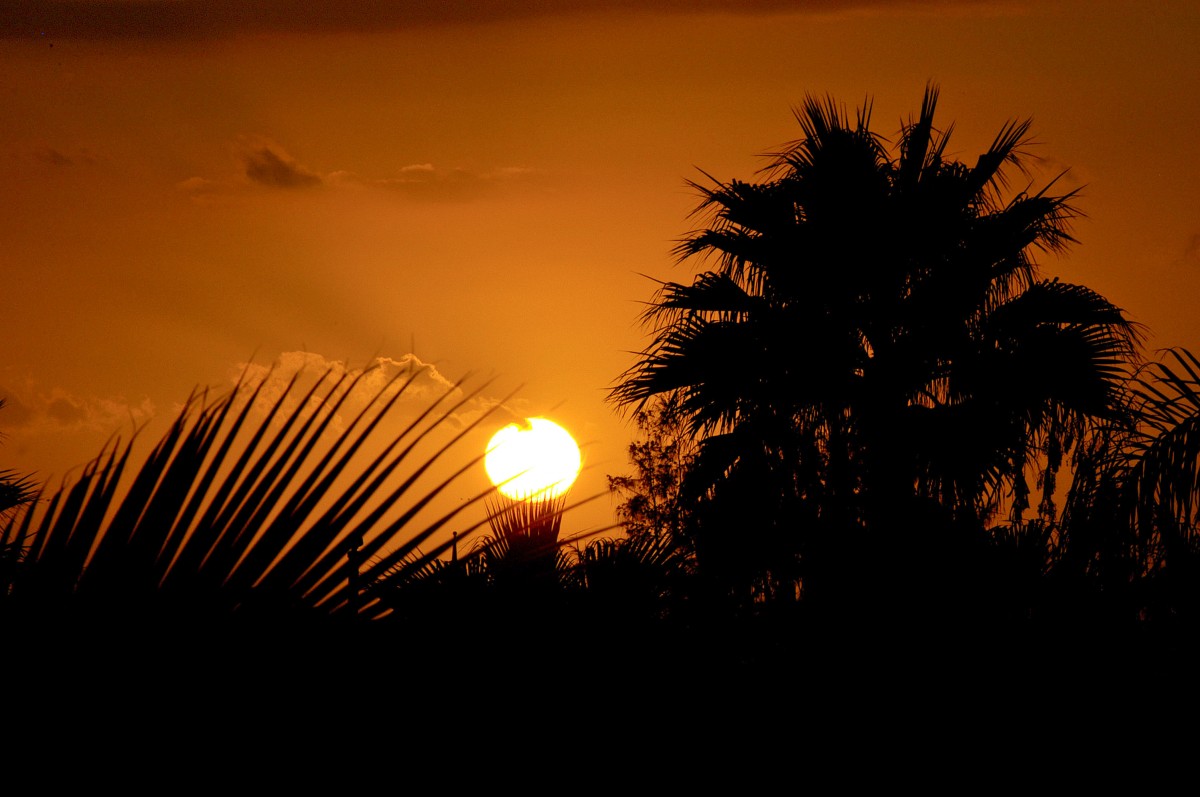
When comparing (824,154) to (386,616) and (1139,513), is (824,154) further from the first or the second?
(386,616)

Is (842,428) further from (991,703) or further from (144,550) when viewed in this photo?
(144,550)

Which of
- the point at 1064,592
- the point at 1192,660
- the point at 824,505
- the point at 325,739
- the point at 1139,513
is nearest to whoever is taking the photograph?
the point at 325,739

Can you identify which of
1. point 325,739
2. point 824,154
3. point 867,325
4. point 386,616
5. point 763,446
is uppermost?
point 824,154

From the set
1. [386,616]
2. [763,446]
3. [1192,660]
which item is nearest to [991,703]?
[1192,660]

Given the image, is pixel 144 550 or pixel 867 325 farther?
pixel 867 325

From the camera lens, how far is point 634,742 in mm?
5398

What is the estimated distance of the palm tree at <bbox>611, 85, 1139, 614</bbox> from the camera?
800cm

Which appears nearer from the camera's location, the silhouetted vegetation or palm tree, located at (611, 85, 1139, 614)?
the silhouetted vegetation

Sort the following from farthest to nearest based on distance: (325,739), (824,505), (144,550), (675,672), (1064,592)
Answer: (824,505) → (675,672) → (1064,592) → (325,739) → (144,550)

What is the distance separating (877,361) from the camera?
8359 mm

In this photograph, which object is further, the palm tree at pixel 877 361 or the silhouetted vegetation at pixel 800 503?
the palm tree at pixel 877 361

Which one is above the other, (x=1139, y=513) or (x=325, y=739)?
(x=1139, y=513)

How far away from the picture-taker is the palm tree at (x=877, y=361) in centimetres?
800

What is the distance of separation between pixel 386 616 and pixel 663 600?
A: 4398 millimetres
